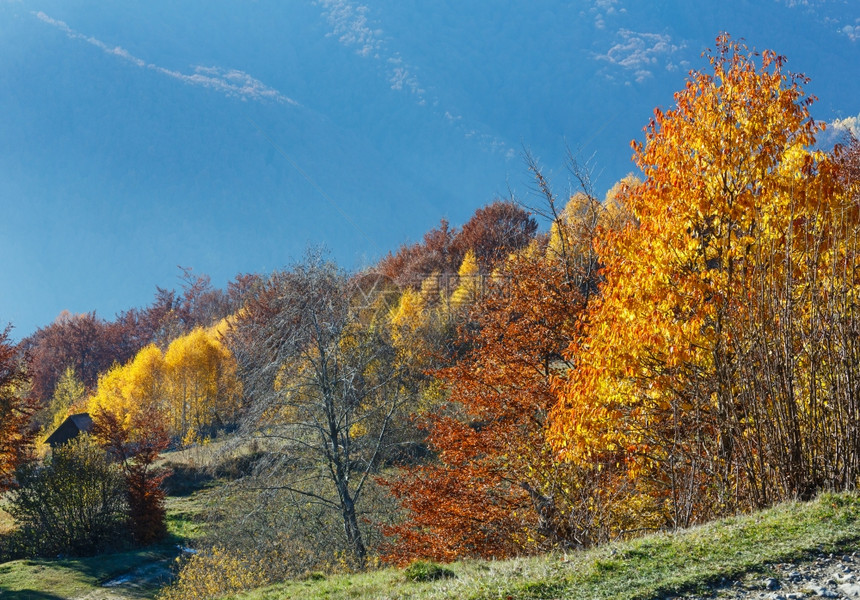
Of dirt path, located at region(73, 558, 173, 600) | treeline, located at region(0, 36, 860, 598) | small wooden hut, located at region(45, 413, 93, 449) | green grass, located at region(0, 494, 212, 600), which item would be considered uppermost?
small wooden hut, located at region(45, 413, 93, 449)

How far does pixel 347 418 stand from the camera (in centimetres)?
2252

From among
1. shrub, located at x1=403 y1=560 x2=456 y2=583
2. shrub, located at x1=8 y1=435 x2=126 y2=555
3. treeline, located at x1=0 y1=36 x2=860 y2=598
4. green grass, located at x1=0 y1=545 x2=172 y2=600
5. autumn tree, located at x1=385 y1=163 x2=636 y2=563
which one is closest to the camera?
treeline, located at x1=0 y1=36 x2=860 y2=598

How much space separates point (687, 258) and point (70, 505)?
25.7 meters

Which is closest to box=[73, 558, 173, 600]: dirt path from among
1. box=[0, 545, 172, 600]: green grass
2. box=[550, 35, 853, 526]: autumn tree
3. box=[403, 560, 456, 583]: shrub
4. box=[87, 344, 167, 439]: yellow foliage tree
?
box=[0, 545, 172, 600]: green grass

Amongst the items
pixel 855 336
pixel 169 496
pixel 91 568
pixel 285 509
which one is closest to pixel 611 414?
pixel 855 336

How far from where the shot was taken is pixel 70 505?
25516 mm

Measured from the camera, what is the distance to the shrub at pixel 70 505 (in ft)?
82.0

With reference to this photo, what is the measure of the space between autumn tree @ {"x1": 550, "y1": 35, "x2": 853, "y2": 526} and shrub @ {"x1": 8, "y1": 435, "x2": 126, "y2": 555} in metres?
22.4

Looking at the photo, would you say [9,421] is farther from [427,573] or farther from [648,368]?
[648,368]

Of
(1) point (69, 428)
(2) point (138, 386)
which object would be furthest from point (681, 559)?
(2) point (138, 386)

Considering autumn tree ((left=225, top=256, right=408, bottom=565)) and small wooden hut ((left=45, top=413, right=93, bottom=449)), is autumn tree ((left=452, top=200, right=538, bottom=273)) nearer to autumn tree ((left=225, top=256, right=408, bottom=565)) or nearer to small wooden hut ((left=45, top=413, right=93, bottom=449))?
small wooden hut ((left=45, top=413, right=93, bottom=449))

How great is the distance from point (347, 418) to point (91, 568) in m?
10.4

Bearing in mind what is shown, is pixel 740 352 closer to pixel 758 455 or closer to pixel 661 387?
pixel 758 455

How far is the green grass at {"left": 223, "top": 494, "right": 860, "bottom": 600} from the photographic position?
5066mm
